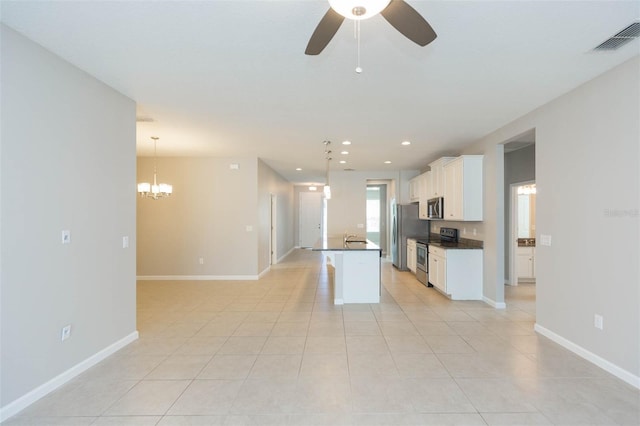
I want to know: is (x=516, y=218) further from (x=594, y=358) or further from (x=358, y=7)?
(x=358, y=7)

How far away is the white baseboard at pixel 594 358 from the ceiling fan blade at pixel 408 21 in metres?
3.13

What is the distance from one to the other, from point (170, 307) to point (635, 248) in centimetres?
543

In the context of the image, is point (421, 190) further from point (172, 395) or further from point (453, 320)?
point (172, 395)

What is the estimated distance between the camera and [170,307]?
15.3 feet

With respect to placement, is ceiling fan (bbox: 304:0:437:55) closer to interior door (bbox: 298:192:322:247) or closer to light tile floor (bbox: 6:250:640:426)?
light tile floor (bbox: 6:250:640:426)

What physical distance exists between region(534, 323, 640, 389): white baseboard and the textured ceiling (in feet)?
8.50

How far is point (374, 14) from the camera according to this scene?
1.35 m

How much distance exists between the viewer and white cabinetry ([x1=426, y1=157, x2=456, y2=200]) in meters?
5.82

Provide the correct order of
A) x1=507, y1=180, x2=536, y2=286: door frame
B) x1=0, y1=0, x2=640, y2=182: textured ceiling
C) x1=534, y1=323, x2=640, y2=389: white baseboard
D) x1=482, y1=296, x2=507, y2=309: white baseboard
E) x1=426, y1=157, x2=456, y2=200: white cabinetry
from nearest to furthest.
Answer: x1=0, y1=0, x2=640, y2=182: textured ceiling
x1=534, y1=323, x2=640, y2=389: white baseboard
x1=482, y1=296, x2=507, y2=309: white baseboard
x1=426, y1=157, x2=456, y2=200: white cabinetry
x1=507, y1=180, x2=536, y2=286: door frame

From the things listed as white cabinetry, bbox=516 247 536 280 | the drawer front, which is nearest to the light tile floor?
the drawer front

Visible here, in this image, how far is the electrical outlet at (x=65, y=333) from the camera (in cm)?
254

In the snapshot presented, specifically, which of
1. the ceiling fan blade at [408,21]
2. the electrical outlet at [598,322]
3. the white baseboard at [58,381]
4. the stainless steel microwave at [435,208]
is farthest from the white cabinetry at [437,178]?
the white baseboard at [58,381]

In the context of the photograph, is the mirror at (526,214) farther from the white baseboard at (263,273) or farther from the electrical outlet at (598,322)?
the white baseboard at (263,273)

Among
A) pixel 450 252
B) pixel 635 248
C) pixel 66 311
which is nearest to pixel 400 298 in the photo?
pixel 450 252
